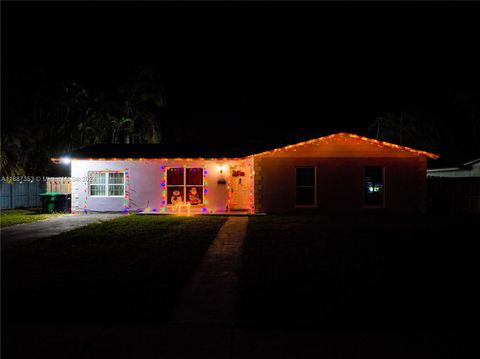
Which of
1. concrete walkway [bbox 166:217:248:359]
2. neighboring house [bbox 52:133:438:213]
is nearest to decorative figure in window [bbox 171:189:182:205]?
neighboring house [bbox 52:133:438:213]

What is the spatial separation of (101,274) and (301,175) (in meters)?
11.6

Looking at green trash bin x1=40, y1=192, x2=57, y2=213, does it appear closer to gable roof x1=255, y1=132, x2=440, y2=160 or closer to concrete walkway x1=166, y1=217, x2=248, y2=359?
gable roof x1=255, y1=132, x2=440, y2=160

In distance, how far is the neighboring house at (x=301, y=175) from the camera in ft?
56.7

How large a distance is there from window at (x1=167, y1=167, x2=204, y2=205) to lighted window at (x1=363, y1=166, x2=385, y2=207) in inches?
291

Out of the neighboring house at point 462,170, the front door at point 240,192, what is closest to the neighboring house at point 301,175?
the front door at point 240,192

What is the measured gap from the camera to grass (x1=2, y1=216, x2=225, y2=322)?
548cm

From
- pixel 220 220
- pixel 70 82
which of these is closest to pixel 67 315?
pixel 220 220

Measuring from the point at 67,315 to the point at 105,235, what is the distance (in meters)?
6.82

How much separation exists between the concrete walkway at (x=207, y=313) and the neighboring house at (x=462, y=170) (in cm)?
2185

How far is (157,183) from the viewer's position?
1850 cm

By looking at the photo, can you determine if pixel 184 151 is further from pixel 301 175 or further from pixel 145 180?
pixel 301 175

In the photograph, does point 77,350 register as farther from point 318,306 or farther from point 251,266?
point 251,266

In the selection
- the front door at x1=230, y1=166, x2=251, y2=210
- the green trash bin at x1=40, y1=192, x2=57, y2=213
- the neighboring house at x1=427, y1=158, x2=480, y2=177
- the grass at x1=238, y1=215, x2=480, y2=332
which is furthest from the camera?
the neighboring house at x1=427, y1=158, x2=480, y2=177

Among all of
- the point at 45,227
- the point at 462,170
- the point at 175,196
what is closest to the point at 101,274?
the point at 45,227
